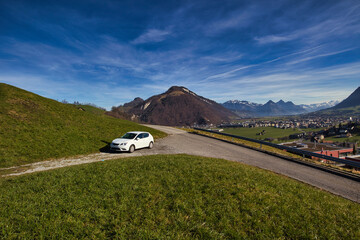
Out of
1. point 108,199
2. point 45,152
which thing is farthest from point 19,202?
point 45,152

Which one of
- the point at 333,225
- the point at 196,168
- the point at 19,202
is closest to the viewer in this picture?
the point at 333,225

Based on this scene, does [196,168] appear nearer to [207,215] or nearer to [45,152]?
[207,215]

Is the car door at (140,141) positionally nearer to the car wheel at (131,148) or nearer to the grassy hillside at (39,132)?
the car wheel at (131,148)

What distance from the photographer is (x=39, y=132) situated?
16.0 m

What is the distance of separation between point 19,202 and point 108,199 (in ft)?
9.37

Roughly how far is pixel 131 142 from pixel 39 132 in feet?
32.8

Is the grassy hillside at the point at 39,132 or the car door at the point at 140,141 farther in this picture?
the car door at the point at 140,141

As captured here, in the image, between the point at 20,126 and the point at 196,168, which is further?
the point at 20,126

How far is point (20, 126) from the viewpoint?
15.9m

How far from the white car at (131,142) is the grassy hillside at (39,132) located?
2621mm

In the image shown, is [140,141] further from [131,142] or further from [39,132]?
[39,132]

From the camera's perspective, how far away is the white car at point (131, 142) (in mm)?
14984

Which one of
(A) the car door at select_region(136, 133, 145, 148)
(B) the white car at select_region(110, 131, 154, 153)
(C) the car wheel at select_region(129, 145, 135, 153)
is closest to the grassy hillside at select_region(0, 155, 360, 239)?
(B) the white car at select_region(110, 131, 154, 153)

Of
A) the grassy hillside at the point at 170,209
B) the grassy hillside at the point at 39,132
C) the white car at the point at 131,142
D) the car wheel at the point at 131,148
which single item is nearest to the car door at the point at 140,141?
the white car at the point at 131,142
